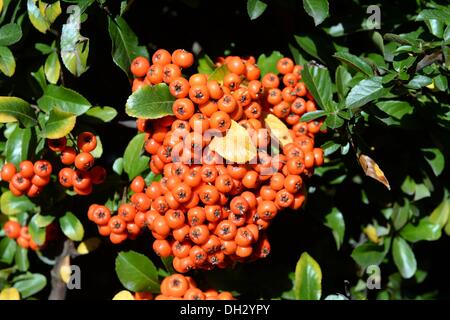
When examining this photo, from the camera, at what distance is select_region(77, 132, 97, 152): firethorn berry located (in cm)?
226

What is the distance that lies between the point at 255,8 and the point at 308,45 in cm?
38

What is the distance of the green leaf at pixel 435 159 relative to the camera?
2.63 m

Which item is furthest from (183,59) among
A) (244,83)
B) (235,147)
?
(235,147)

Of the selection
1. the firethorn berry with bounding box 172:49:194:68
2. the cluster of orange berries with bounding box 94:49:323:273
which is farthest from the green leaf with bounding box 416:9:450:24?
the firethorn berry with bounding box 172:49:194:68

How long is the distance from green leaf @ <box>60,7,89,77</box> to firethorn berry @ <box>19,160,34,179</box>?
1.35 ft

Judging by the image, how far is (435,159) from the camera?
2652mm

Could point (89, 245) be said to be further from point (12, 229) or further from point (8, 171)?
point (8, 171)

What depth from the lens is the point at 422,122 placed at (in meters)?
2.50

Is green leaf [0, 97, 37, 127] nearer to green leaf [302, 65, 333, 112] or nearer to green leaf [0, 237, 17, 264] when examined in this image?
green leaf [0, 237, 17, 264]

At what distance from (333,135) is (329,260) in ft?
2.74

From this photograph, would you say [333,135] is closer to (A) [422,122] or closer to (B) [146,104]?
(A) [422,122]

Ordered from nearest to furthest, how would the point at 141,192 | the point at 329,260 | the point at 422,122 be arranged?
the point at 141,192
the point at 422,122
the point at 329,260

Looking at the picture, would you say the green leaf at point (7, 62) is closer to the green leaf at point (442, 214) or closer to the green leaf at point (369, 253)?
the green leaf at point (369, 253)
